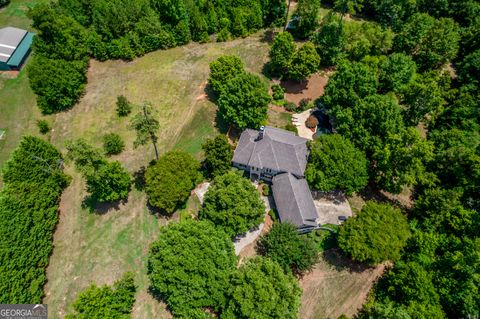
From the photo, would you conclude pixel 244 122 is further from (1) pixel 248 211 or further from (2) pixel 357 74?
(2) pixel 357 74

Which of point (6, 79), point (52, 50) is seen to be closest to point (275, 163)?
point (52, 50)

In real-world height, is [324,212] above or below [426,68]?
below

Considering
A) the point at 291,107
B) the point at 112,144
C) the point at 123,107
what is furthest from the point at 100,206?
the point at 291,107

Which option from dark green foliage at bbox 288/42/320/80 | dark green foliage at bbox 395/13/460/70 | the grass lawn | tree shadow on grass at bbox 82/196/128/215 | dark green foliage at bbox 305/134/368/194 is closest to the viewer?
the grass lawn

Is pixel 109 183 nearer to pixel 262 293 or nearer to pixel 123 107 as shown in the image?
pixel 123 107

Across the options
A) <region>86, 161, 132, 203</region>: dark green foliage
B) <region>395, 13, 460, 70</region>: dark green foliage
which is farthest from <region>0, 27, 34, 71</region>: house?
<region>395, 13, 460, 70</region>: dark green foliage

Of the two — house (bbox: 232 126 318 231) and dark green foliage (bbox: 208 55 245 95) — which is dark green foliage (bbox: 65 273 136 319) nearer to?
house (bbox: 232 126 318 231)
